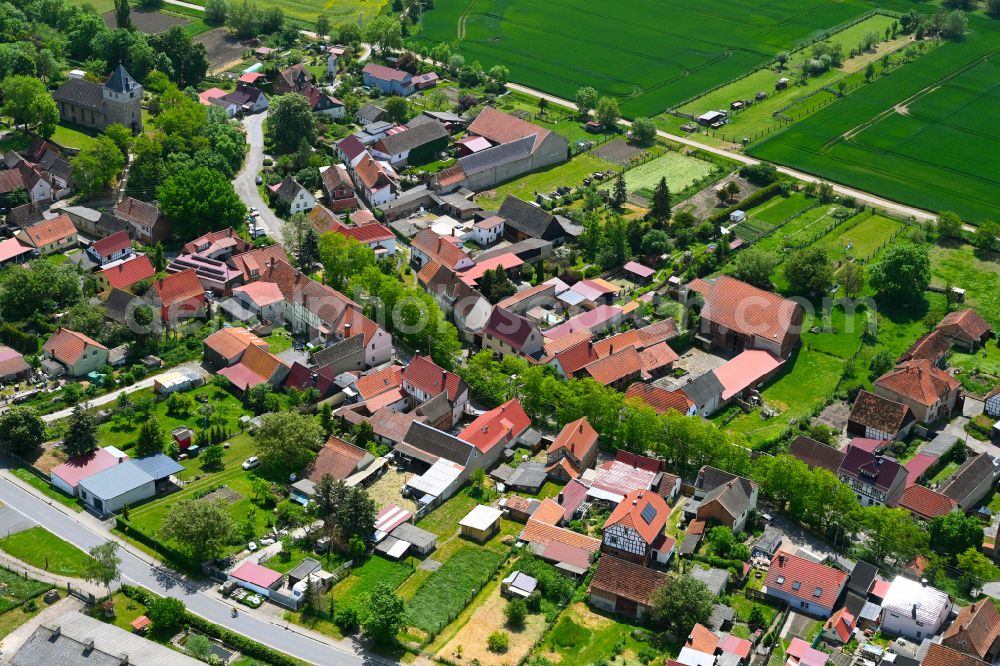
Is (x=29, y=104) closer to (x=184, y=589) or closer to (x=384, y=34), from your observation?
(x=384, y=34)

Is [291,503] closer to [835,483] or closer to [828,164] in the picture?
[835,483]

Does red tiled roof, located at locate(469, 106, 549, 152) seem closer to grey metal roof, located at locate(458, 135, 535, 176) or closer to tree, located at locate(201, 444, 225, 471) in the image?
grey metal roof, located at locate(458, 135, 535, 176)

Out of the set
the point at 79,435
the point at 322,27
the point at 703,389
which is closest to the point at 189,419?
the point at 79,435

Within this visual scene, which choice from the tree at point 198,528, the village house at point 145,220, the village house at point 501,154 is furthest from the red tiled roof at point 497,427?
the village house at point 501,154

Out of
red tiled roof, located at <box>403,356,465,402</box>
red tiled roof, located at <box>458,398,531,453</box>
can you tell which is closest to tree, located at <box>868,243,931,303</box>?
red tiled roof, located at <box>458,398,531,453</box>

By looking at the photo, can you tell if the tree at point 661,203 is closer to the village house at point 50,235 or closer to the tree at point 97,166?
the tree at point 97,166
